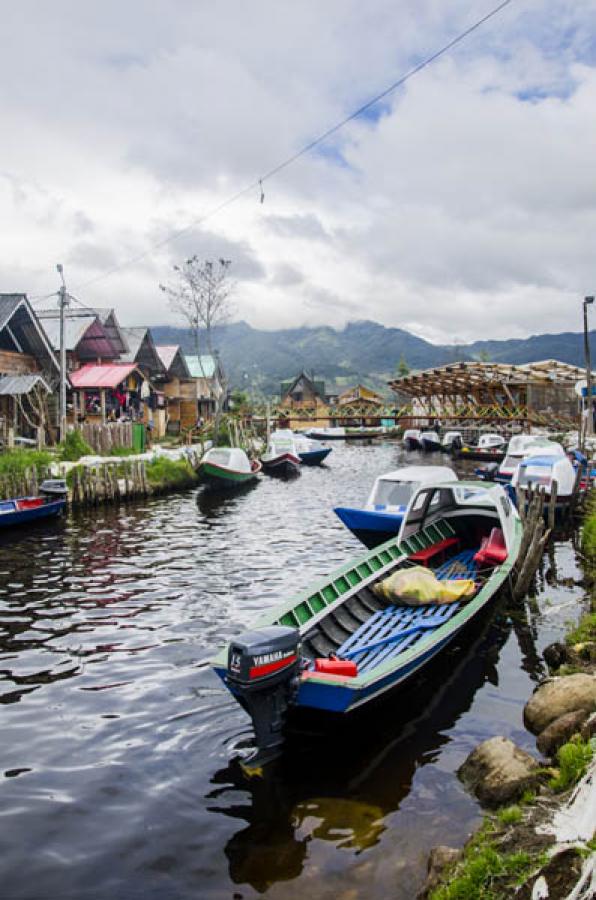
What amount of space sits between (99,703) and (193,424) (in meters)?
46.9

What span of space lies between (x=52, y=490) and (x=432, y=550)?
13030 millimetres

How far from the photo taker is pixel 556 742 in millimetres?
7492

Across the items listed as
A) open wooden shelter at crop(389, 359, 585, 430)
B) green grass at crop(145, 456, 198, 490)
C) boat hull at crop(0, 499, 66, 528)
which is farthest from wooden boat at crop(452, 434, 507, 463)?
boat hull at crop(0, 499, 66, 528)

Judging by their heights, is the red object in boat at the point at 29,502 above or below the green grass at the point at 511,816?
above

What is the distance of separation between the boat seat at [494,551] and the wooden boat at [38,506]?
13584 mm

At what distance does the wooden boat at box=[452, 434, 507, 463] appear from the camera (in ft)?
148

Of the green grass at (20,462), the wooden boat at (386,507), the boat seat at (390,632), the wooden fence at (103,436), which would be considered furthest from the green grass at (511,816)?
the wooden fence at (103,436)

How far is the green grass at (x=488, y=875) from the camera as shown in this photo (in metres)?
4.63

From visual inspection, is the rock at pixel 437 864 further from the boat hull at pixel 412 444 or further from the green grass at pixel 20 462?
the boat hull at pixel 412 444

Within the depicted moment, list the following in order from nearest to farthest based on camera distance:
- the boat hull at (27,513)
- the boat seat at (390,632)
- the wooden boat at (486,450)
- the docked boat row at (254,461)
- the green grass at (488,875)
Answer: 1. the green grass at (488,875)
2. the boat seat at (390,632)
3. the boat hull at (27,513)
4. the docked boat row at (254,461)
5. the wooden boat at (486,450)

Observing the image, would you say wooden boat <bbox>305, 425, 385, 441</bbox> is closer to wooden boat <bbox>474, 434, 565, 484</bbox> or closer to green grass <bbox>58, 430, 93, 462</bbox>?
wooden boat <bbox>474, 434, 565, 484</bbox>

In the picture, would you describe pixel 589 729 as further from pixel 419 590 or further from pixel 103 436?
pixel 103 436

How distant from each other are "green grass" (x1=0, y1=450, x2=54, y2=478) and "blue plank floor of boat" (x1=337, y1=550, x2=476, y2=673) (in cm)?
1507

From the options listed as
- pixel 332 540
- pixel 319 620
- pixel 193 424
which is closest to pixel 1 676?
pixel 319 620
